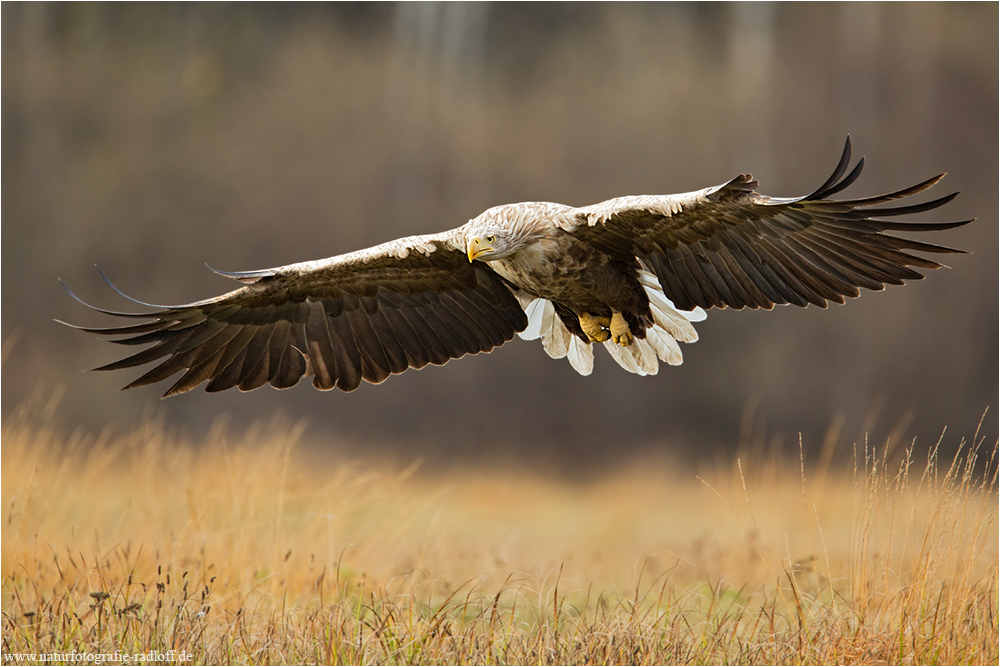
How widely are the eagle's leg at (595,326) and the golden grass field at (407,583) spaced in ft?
3.38

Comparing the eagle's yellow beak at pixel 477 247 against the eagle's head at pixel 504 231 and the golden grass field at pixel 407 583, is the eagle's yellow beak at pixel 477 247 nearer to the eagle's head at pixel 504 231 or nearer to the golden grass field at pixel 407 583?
the eagle's head at pixel 504 231

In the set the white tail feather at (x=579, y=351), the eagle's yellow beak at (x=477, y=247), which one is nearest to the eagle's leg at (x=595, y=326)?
the white tail feather at (x=579, y=351)

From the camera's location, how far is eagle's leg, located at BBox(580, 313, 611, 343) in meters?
4.60

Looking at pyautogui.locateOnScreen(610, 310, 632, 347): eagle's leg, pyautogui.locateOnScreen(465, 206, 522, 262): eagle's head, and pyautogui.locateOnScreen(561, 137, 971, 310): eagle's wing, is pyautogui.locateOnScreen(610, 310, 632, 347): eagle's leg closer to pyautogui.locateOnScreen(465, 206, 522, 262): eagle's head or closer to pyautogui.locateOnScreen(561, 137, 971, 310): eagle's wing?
pyautogui.locateOnScreen(561, 137, 971, 310): eagle's wing

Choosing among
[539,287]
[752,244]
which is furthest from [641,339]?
[752,244]

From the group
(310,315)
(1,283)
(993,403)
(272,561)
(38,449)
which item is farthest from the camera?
(1,283)

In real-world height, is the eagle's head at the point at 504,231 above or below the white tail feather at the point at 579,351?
above

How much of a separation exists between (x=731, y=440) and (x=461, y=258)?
685 centimetres

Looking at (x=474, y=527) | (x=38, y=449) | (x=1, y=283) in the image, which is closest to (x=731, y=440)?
(x=474, y=527)

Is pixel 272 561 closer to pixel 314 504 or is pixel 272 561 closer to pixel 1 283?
pixel 314 504

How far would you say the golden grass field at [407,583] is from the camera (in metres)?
3.70

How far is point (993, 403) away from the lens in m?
10.0

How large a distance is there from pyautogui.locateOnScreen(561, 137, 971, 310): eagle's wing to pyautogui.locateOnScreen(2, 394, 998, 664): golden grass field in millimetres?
757

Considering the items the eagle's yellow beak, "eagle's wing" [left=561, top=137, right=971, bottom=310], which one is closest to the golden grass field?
"eagle's wing" [left=561, top=137, right=971, bottom=310]
